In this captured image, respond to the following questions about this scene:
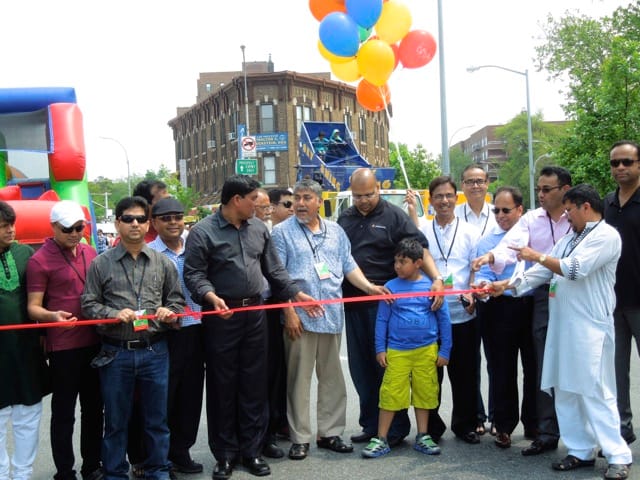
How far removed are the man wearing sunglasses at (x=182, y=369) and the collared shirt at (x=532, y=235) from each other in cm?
239

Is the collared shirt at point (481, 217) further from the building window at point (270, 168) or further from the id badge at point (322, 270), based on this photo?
the building window at point (270, 168)

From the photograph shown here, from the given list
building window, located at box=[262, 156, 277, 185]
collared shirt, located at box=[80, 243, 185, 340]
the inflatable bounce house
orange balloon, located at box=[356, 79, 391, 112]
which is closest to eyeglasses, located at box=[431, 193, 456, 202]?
collared shirt, located at box=[80, 243, 185, 340]

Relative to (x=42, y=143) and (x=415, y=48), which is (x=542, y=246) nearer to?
(x=415, y=48)

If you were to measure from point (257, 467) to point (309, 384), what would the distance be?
2.56ft

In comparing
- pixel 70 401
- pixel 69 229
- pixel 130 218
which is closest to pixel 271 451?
pixel 70 401

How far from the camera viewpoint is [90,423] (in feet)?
14.6

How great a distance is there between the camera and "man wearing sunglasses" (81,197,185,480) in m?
4.14

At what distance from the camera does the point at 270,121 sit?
143 feet

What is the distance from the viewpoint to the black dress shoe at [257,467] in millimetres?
4598

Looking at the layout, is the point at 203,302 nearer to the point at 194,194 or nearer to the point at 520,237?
A: the point at 520,237

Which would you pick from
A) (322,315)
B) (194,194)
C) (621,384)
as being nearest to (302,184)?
(322,315)


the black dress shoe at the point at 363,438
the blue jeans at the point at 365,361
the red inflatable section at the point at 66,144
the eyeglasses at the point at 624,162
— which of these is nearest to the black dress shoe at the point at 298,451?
the black dress shoe at the point at 363,438

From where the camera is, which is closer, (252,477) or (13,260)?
(13,260)

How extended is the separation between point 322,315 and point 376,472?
1.20 meters
